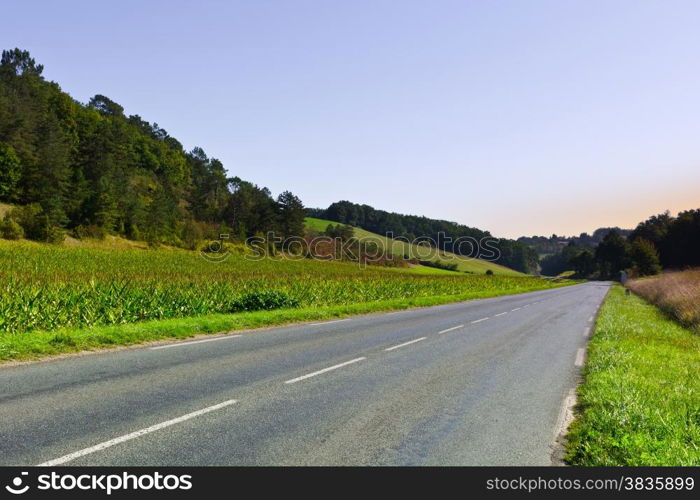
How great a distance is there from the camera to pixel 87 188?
7544 cm

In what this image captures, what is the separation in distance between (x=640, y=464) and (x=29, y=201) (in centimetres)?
8208

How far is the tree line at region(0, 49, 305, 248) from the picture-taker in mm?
66500

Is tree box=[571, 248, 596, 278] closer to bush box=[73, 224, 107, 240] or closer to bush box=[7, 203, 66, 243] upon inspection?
bush box=[73, 224, 107, 240]

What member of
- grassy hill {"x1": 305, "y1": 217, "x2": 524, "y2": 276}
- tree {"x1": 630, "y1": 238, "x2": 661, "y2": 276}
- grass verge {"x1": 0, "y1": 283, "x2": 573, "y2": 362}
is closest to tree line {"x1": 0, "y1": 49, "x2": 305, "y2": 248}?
grassy hill {"x1": 305, "y1": 217, "x2": 524, "y2": 276}

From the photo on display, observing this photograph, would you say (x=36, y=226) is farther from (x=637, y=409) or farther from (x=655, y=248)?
(x=655, y=248)

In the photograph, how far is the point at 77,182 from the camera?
76.3 m

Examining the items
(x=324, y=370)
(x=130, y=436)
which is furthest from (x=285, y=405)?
(x=324, y=370)

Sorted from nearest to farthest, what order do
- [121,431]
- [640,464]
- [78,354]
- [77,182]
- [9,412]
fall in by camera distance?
[640,464]
[121,431]
[9,412]
[78,354]
[77,182]

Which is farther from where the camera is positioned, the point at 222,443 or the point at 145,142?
the point at 145,142

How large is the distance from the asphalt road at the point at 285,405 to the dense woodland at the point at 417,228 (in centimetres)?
16221

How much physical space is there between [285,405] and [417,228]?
186 meters

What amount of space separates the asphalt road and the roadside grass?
0.41 m
